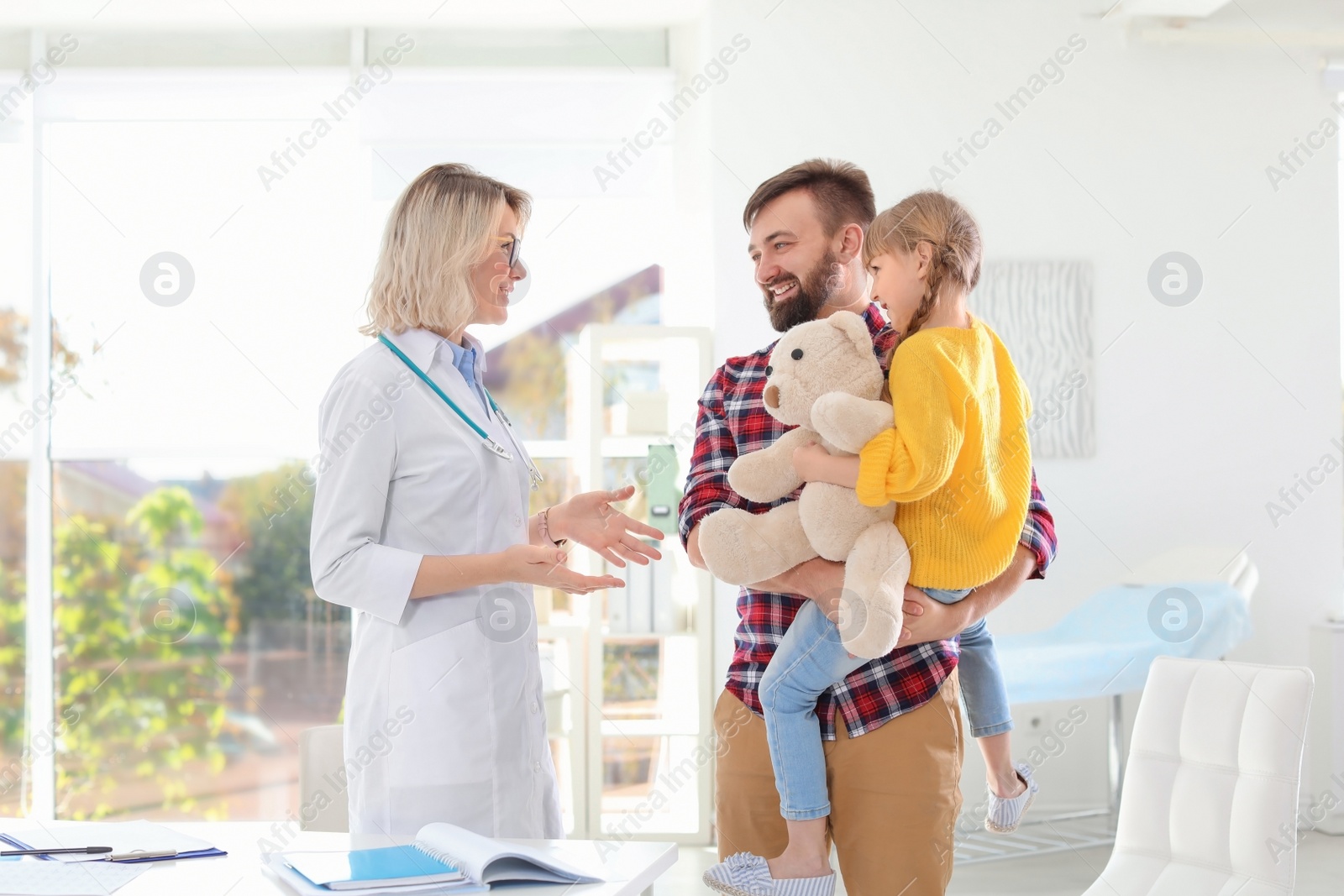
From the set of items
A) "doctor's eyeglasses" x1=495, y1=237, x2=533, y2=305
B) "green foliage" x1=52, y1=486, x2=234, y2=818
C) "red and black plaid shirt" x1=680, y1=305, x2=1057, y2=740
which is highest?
"doctor's eyeglasses" x1=495, y1=237, x2=533, y2=305

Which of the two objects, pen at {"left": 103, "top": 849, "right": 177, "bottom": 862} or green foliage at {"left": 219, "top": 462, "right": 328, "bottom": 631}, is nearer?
pen at {"left": 103, "top": 849, "right": 177, "bottom": 862}

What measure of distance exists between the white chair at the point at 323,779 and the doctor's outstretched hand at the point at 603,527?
58 cm

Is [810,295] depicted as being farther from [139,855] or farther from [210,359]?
[210,359]

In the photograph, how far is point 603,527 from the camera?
1.88 m

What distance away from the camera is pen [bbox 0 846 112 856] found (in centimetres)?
142

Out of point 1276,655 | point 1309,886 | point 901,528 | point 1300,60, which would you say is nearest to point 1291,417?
point 1276,655

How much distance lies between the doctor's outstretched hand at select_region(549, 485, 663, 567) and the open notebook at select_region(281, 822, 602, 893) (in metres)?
0.56

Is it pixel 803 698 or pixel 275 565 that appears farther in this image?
pixel 275 565

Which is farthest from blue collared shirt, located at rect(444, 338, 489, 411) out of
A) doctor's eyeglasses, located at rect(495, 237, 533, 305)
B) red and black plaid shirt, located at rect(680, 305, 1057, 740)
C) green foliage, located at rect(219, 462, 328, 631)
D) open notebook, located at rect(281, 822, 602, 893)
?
green foliage, located at rect(219, 462, 328, 631)

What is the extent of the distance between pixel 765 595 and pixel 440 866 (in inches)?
24.5

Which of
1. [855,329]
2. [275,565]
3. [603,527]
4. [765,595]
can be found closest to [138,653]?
[275,565]

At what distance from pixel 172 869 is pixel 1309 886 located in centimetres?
334

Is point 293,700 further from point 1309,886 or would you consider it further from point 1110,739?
point 1309,886

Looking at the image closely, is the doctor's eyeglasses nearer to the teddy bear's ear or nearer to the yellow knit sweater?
the teddy bear's ear
